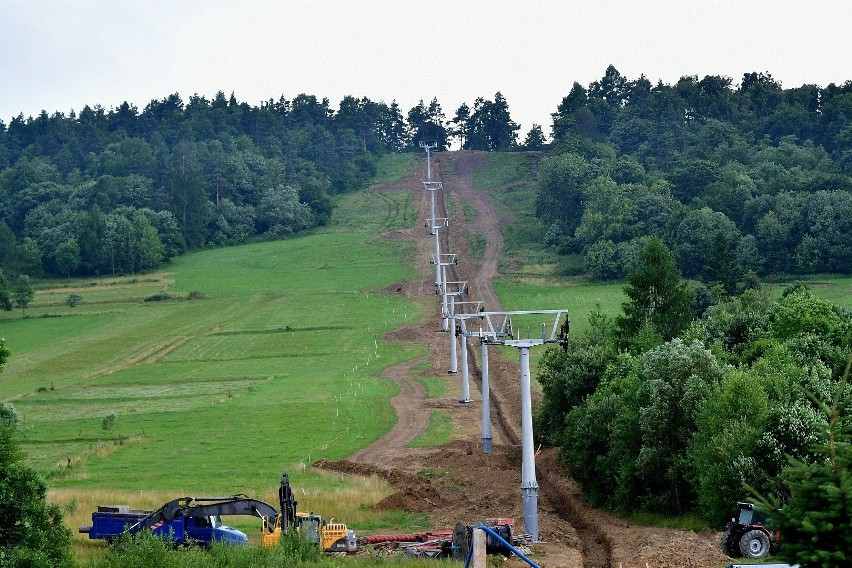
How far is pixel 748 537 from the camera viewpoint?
33.6m

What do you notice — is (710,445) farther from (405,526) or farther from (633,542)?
(405,526)

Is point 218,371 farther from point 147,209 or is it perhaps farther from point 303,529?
point 147,209

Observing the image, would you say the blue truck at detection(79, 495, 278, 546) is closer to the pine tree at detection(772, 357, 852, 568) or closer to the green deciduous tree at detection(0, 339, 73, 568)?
the green deciduous tree at detection(0, 339, 73, 568)

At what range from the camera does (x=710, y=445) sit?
40562 mm

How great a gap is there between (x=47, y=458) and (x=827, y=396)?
43.2 metres

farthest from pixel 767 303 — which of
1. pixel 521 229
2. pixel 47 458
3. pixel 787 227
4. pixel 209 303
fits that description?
pixel 521 229

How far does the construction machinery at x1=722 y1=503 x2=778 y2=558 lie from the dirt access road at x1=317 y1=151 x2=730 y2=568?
92 centimetres

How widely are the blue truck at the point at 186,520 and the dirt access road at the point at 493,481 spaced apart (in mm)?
9137

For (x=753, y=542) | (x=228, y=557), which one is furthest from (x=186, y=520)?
(x=753, y=542)

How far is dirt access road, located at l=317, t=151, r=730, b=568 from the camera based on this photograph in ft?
125

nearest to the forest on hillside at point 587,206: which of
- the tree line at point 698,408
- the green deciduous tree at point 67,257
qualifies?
the green deciduous tree at point 67,257

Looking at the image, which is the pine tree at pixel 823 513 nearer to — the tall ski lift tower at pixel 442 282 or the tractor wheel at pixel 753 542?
the tractor wheel at pixel 753 542

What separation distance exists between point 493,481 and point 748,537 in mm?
21404

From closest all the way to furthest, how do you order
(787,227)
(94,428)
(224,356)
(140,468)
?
(140,468) < (94,428) < (224,356) < (787,227)
